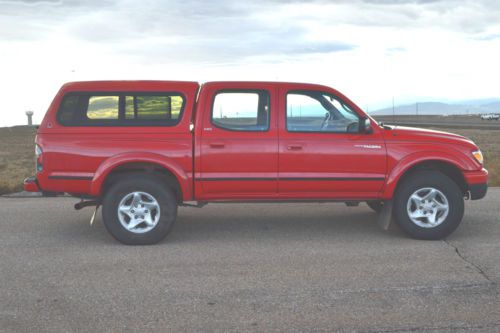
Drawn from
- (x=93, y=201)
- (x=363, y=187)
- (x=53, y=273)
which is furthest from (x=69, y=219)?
(x=363, y=187)

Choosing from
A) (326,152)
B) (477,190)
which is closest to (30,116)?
(326,152)

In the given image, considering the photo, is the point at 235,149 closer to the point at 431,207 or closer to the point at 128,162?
the point at 128,162

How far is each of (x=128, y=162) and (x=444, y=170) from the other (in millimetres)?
3867

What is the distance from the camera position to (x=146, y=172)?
6.48 metres

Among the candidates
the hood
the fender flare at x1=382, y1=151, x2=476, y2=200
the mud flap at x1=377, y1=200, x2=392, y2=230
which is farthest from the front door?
the mud flap at x1=377, y1=200, x2=392, y2=230

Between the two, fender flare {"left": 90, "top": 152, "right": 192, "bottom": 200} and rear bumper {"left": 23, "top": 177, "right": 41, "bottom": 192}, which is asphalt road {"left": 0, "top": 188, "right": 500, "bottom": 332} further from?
fender flare {"left": 90, "top": 152, "right": 192, "bottom": 200}

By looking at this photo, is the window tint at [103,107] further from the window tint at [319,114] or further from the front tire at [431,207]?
the front tire at [431,207]

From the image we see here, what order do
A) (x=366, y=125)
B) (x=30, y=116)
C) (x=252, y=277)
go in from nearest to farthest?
(x=252, y=277) < (x=366, y=125) < (x=30, y=116)

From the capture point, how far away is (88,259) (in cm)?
581

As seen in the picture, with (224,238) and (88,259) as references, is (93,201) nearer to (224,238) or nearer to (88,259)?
(88,259)

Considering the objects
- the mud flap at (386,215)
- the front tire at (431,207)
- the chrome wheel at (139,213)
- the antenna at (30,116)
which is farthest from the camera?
the antenna at (30,116)

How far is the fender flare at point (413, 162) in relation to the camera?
6.45 m

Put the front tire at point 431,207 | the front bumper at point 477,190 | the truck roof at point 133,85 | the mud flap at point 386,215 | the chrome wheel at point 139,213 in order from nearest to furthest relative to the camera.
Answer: the chrome wheel at point 139,213 < the truck roof at point 133,85 < the front tire at point 431,207 < the front bumper at point 477,190 < the mud flap at point 386,215

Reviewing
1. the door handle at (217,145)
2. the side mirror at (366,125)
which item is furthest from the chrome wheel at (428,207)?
the door handle at (217,145)
